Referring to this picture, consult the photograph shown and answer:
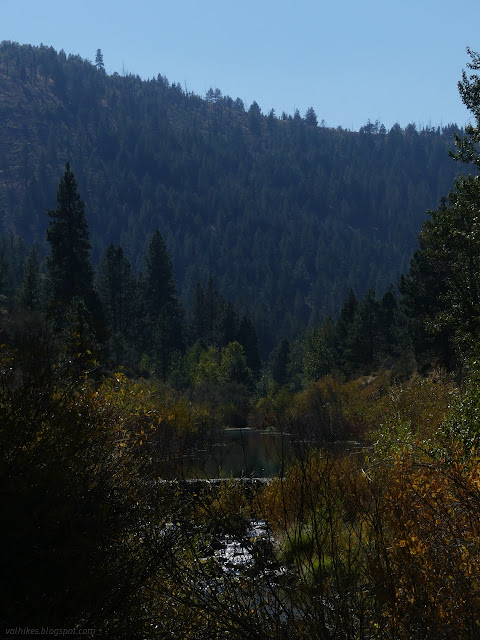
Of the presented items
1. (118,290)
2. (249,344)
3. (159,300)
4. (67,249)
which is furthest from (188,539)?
(249,344)

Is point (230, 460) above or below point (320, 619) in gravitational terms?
below

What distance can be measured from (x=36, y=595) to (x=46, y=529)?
49 centimetres

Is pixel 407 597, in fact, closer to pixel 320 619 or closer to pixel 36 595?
pixel 320 619

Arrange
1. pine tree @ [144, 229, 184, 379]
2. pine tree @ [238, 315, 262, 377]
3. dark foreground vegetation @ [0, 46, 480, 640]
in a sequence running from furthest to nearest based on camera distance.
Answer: pine tree @ [238, 315, 262, 377] → pine tree @ [144, 229, 184, 379] → dark foreground vegetation @ [0, 46, 480, 640]

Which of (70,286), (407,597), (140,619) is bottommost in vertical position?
(407,597)

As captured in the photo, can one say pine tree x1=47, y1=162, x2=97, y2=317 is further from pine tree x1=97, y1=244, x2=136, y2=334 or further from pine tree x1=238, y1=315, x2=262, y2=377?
pine tree x1=238, y1=315, x2=262, y2=377

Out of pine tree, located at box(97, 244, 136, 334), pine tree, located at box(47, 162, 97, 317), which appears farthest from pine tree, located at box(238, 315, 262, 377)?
pine tree, located at box(47, 162, 97, 317)

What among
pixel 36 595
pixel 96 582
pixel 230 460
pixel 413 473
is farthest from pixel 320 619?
pixel 230 460

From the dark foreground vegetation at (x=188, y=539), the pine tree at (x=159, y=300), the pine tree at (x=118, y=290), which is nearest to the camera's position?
the dark foreground vegetation at (x=188, y=539)

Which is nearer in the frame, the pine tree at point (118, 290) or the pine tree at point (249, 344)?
the pine tree at point (118, 290)

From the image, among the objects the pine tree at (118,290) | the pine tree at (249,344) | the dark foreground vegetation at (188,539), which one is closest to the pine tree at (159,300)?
the pine tree at (118,290)

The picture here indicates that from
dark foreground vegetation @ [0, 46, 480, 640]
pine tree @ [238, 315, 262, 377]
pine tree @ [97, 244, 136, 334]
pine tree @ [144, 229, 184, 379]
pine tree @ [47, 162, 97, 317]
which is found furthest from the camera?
pine tree @ [238, 315, 262, 377]

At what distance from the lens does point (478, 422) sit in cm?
1359

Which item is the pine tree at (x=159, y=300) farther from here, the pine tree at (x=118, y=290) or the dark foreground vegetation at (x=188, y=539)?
the dark foreground vegetation at (x=188, y=539)
